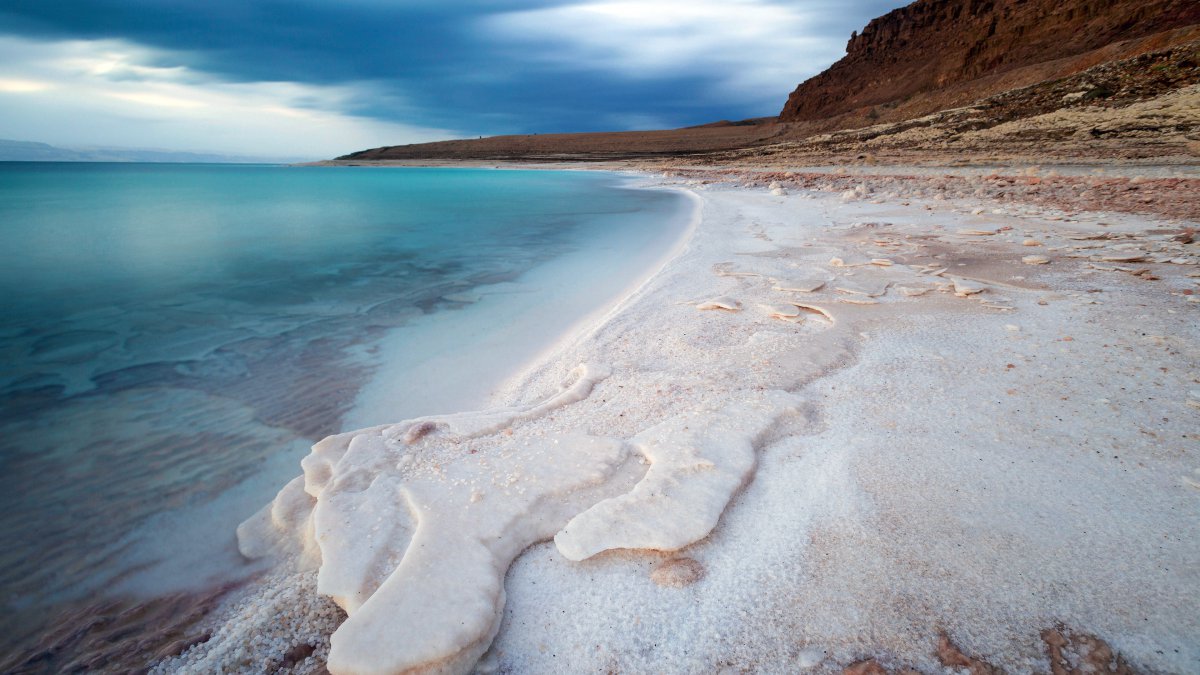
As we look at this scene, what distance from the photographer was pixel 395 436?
90.6 inches

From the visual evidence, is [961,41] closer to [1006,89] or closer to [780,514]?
[1006,89]

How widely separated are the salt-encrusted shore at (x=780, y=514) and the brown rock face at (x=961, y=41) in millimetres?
30503

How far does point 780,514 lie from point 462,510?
107 centimetres

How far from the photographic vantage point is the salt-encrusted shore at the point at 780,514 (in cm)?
124

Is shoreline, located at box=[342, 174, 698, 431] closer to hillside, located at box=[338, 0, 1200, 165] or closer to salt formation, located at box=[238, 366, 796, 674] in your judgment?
salt formation, located at box=[238, 366, 796, 674]

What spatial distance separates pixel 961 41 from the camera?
39.2m

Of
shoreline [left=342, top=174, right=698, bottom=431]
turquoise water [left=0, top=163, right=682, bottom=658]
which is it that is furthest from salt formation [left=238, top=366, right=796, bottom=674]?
shoreline [left=342, top=174, right=698, bottom=431]

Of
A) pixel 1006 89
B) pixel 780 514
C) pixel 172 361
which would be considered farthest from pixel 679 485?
pixel 1006 89

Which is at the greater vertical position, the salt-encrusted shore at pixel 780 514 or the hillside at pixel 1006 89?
the hillside at pixel 1006 89

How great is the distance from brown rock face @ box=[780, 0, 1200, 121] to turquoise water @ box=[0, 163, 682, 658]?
30539 mm

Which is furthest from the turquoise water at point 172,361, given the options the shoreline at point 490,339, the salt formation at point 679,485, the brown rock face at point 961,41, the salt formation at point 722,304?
the brown rock face at point 961,41

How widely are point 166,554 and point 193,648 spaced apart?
74cm

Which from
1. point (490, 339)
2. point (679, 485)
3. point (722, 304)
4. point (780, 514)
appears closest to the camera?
point (780, 514)

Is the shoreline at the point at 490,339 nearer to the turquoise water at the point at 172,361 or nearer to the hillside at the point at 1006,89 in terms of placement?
the turquoise water at the point at 172,361
